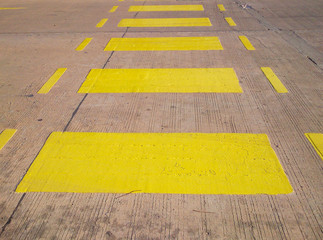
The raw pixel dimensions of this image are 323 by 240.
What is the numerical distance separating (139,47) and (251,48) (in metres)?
2.69

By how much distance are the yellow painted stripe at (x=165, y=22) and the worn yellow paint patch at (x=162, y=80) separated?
3.46m

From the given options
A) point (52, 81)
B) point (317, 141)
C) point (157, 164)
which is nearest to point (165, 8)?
point (52, 81)

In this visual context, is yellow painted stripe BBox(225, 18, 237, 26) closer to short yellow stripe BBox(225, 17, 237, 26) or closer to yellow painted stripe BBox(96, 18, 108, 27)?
short yellow stripe BBox(225, 17, 237, 26)

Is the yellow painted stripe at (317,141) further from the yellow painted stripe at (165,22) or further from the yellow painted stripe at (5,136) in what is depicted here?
the yellow painted stripe at (165,22)

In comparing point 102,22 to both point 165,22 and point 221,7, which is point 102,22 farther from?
point 221,7

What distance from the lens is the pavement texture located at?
9.57ft

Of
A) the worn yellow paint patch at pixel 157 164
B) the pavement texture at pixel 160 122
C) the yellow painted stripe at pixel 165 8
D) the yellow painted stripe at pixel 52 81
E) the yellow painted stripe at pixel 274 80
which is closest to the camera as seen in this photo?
the pavement texture at pixel 160 122

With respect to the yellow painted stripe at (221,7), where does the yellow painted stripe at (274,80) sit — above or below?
above

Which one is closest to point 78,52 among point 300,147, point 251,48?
point 251,48

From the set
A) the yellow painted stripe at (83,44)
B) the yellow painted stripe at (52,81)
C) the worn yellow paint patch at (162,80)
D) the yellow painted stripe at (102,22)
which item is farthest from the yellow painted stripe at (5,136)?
the yellow painted stripe at (102,22)

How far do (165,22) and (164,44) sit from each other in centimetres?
213

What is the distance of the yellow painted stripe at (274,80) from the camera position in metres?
5.23

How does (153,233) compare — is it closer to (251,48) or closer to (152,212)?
(152,212)

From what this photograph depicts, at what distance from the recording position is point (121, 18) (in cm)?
980
